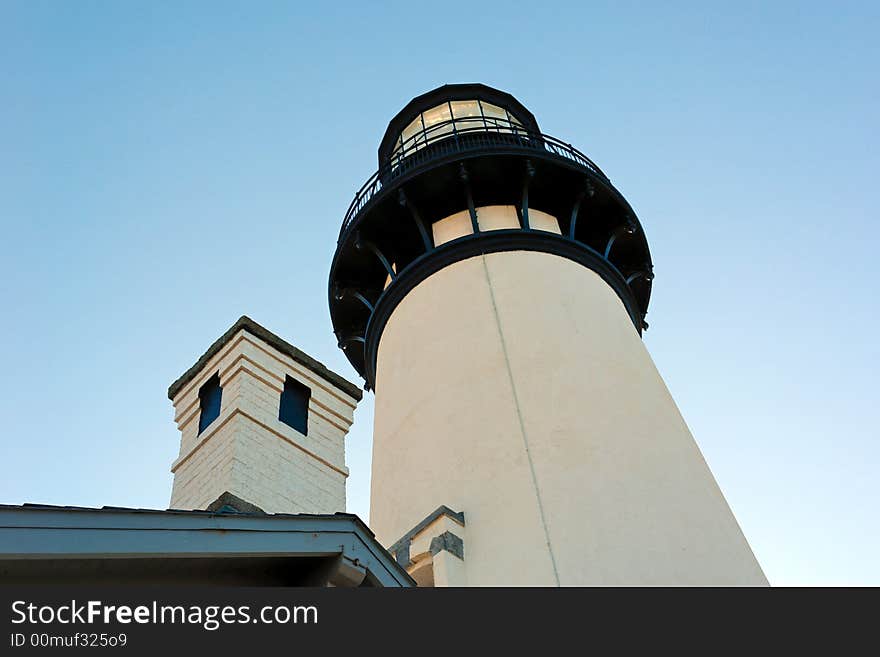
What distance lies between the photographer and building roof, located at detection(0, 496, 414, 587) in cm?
479

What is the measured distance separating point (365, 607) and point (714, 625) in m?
2.99

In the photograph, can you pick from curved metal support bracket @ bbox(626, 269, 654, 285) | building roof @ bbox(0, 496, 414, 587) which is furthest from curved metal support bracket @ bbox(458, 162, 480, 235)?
building roof @ bbox(0, 496, 414, 587)

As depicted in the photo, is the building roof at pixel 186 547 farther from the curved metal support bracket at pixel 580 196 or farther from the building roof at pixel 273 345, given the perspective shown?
the curved metal support bracket at pixel 580 196

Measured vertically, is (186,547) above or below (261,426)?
below

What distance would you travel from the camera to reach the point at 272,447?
9.05 meters

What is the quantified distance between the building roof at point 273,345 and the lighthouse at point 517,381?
2.25m

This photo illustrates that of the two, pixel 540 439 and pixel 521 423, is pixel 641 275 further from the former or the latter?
pixel 540 439

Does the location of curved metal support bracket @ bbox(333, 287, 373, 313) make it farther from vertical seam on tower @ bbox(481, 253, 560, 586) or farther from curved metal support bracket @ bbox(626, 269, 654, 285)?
curved metal support bracket @ bbox(626, 269, 654, 285)

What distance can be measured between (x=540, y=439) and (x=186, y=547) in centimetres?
721

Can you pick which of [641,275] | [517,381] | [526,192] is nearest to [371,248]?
[526,192]

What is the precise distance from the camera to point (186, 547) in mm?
5270

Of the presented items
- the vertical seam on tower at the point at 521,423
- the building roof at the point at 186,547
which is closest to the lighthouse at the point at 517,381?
the vertical seam on tower at the point at 521,423

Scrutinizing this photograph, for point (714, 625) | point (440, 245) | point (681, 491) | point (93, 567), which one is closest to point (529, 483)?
point (681, 491)

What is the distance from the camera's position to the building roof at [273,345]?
9.81 m
